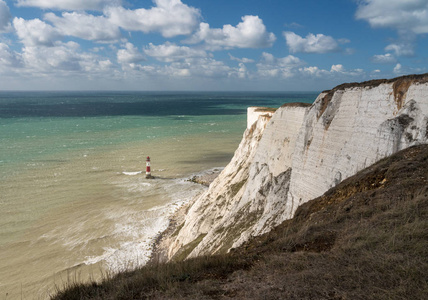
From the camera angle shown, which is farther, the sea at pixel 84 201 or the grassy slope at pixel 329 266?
the sea at pixel 84 201

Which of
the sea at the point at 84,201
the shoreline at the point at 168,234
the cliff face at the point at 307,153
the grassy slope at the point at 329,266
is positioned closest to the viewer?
the grassy slope at the point at 329,266

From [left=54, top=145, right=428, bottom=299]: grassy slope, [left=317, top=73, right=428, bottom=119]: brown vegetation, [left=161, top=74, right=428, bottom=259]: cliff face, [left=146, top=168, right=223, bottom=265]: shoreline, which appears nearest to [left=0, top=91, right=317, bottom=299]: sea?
[left=146, top=168, right=223, bottom=265]: shoreline

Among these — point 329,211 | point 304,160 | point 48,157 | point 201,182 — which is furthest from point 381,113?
point 48,157

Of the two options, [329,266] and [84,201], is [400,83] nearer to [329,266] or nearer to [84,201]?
[329,266]

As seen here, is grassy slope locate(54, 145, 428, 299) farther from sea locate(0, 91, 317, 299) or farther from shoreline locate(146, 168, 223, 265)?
shoreline locate(146, 168, 223, 265)

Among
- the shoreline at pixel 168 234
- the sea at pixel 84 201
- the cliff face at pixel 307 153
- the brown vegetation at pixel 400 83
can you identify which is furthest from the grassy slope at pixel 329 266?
the shoreline at pixel 168 234

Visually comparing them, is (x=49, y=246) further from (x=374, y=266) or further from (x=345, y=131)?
(x=374, y=266)

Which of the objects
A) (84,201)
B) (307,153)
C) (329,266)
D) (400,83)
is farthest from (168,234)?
(329,266)

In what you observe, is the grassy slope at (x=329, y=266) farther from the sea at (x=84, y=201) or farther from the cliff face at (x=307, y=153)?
the cliff face at (x=307, y=153)
